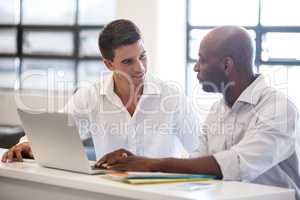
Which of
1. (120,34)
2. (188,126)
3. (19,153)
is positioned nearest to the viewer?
(19,153)

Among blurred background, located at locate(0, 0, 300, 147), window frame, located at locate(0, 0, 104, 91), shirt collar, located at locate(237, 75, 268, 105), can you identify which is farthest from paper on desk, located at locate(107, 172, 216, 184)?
window frame, located at locate(0, 0, 104, 91)

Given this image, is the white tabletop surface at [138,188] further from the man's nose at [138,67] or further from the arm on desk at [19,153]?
the man's nose at [138,67]

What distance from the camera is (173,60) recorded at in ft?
17.6

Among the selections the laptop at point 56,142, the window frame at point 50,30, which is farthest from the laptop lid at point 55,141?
the window frame at point 50,30

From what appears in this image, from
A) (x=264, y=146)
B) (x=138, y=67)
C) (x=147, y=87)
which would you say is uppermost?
(x=138, y=67)

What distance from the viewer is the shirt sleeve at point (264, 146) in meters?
2.54

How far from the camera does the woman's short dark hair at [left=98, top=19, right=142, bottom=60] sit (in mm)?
3133

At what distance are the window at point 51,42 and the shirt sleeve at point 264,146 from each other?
337cm

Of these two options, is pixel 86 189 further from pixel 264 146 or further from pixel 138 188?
pixel 264 146

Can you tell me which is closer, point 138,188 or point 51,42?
point 138,188

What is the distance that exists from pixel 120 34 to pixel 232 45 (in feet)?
1.93

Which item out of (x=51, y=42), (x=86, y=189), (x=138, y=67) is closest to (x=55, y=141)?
(x=86, y=189)

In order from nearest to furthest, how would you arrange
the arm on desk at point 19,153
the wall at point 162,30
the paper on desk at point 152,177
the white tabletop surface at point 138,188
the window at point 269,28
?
the white tabletop surface at point 138,188 → the paper on desk at point 152,177 → the arm on desk at point 19,153 → the window at point 269,28 → the wall at point 162,30

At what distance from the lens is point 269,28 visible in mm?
5156
